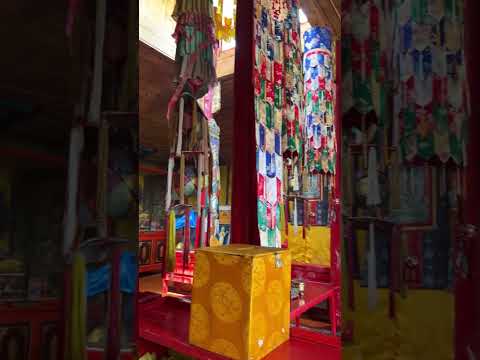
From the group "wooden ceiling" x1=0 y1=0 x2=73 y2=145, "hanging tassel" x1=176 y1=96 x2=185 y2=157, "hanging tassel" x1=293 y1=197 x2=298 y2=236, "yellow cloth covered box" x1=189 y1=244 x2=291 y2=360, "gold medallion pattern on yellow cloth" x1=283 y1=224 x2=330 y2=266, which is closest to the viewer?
"wooden ceiling" x1=0 y1=0 x2=73 y2=145

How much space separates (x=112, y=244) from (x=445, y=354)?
0.90 metres

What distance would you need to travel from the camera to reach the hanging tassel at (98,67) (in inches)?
29.9

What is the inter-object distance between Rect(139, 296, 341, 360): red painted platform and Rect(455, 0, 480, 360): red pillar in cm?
51

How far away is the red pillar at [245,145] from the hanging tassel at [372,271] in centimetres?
92

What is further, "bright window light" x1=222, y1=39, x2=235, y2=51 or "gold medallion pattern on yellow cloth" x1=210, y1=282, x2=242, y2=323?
"bright window light" x1=222, y1=39, x2=235, y2=51

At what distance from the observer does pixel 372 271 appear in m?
0.74

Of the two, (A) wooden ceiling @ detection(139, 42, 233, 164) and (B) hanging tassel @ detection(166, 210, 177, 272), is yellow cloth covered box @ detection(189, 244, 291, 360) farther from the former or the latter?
(A) wooden ceiling @ detection(139, 42, 233, 164)

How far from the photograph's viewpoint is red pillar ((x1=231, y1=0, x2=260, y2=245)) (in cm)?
164

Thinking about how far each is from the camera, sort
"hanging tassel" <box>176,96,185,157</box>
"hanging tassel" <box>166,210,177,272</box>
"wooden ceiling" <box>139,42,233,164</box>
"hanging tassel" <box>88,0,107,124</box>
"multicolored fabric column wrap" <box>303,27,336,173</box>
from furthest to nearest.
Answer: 1. "multicolored fabric column wrap" <box>303,27,336,173</box>
2. "wooden ceiling" <box>139,42,233,164</box>
3. "hanging tassel" <box>166,210,177,272</box>
4. "hanging tassel" <box>176,96,185,157</box>
5. "hanging tassel" <box>88,0,107,124</box>

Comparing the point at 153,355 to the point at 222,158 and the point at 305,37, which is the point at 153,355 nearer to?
the point at 305,37

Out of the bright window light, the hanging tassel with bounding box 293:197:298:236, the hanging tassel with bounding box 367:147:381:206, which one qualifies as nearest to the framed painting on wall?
the hanging tassel with bounding box 367:147:381:206

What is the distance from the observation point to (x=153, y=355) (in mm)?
1415

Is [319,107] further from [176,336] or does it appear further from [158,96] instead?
[176,336]

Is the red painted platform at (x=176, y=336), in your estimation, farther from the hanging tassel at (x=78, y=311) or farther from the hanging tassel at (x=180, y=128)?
the hanging tassel at (x=180, y=128)
